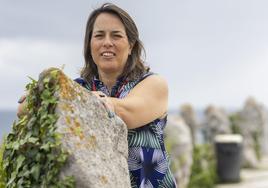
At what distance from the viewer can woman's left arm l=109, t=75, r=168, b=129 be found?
3.50m

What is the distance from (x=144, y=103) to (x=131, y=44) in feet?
1.72

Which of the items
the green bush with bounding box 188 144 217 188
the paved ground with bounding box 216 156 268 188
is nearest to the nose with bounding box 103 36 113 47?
the green bush with bounding box 188 144 217 188

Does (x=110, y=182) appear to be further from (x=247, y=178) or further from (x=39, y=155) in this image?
(x=247, y=178)

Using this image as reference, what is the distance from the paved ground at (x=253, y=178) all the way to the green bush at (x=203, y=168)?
51 cm

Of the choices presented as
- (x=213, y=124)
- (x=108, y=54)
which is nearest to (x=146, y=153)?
(x=108, y=54)

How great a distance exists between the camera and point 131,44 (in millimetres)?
4000

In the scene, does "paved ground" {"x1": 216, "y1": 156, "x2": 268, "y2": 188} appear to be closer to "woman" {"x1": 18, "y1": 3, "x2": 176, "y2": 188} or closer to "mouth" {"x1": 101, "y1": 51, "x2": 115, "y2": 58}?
"woman" {"x1": 18, "y1": 3, "x2": 176, "y2": 188}

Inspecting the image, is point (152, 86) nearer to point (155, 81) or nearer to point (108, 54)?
point (155, 81)

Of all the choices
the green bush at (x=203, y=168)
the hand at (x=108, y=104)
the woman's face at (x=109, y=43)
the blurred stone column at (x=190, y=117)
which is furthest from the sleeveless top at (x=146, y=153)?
the blurred stone column at (x=190, y=117)

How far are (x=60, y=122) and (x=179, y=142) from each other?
9.31 meters

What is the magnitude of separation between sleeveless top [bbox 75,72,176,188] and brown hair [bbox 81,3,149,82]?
3.6 inches

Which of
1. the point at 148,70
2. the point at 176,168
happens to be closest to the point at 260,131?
the point at 176,168

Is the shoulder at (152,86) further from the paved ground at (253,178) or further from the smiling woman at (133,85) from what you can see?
the paved ground at (253,178)

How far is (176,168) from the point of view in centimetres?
1241
